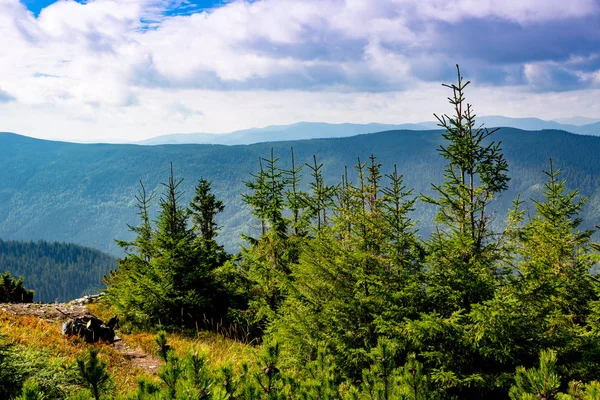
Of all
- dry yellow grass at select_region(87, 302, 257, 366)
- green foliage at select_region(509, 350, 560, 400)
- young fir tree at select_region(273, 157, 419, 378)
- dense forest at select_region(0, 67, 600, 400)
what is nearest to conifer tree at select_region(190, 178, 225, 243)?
dry yellow grass at select_region(87, 302, 257, 366)

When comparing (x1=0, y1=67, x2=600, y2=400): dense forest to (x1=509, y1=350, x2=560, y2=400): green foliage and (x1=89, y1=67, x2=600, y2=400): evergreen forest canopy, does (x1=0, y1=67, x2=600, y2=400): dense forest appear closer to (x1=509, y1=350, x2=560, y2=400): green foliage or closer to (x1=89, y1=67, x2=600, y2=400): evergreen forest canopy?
(x1=89, y1=67, x2=600, y2=400): evergreen forest canopy

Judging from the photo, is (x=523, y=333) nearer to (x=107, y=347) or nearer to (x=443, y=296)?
(x=443, y=296)

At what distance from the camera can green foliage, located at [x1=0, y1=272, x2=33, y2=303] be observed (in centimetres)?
1881

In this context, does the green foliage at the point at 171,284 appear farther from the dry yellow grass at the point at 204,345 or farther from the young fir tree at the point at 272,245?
the dry yellow grass at the point at 204,345

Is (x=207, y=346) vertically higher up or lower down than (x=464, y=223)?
lower down

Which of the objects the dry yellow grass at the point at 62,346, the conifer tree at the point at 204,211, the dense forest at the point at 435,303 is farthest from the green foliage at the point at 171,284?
the conifer tree at the point at 204,211

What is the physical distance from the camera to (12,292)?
761 inches

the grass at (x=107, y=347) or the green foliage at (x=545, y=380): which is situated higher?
the green foliage at (x=545, y=380)

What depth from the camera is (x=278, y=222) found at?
1669 cm

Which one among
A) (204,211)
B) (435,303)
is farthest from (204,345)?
(204,211)

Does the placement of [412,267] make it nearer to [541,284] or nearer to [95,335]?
[541,284]

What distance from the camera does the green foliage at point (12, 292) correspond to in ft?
61.7

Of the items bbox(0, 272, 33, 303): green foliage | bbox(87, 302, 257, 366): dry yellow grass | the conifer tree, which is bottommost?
bbox(0, 272, 33, 303): green foliage

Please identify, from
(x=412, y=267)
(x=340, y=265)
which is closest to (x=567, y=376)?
(x=412, y=267)
